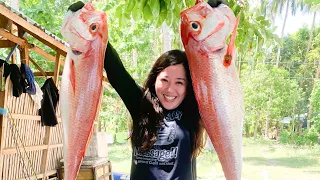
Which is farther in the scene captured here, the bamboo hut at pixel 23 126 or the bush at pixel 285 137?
the bush at pixel 285 137

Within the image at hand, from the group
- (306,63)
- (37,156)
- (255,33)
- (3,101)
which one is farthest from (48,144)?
(306,63)

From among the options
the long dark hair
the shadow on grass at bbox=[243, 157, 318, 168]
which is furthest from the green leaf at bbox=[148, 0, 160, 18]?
the shadow on grass at bbox=[243, 157, 318, 168]

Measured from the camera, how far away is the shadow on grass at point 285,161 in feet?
59.0

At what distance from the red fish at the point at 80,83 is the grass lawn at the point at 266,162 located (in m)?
12.1

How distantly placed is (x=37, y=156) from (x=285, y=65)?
22.6 m

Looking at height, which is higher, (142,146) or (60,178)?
(142,146)

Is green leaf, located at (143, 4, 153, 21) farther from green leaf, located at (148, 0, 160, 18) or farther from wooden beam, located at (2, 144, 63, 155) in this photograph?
wooden beam, located at (2, 144, 63, 155)

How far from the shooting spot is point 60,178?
617cm

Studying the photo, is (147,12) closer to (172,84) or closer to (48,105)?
(172,84)

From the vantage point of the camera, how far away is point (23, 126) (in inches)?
203

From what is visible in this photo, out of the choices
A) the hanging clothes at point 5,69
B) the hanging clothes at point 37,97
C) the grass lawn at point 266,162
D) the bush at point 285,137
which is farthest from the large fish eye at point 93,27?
the bush at point 285,137

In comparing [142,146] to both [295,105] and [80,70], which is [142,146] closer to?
[80,70]

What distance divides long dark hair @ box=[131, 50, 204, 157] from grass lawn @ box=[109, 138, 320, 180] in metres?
11.6

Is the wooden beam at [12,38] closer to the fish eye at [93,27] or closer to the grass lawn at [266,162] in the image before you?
the fish eye at [93,27]
